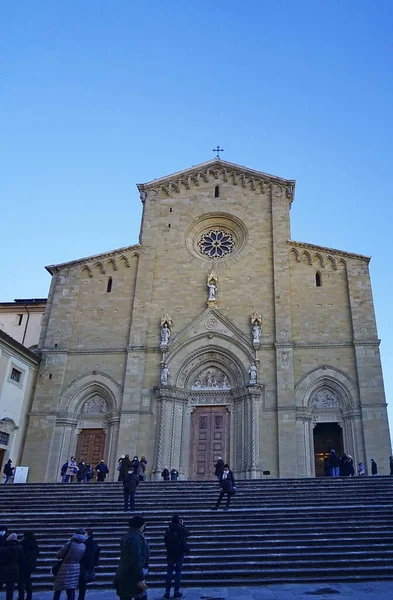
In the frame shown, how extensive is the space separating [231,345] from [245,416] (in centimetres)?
361

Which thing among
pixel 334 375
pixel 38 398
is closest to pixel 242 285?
pixel 334 375

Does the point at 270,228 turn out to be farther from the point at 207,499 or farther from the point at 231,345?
the point at 207,499

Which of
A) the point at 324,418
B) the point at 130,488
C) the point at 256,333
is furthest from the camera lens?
the point at 256,333

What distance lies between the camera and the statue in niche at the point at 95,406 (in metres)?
25.3

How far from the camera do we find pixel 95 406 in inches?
1004

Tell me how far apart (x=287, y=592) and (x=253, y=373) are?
1493 centimetres

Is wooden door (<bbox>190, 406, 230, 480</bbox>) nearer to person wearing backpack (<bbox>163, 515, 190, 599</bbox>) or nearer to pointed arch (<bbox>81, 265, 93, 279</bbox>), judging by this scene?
pointed arch (<bbox>81, 265, 93, 279</bbox>)

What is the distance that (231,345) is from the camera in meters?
25.4

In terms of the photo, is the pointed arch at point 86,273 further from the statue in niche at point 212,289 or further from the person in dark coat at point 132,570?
the person in dark coat at point 132,570

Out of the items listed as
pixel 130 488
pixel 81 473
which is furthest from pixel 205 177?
pixel 130 488

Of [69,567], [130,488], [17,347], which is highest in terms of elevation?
[17,347]

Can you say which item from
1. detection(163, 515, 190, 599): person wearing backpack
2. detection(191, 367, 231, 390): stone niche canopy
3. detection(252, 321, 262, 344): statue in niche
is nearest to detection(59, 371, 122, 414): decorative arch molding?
detection(191, 367, 231, 390): stone niche canopy

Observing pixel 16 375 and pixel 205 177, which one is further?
pixel 205 177

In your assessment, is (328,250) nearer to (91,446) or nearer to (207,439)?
(207,439)
